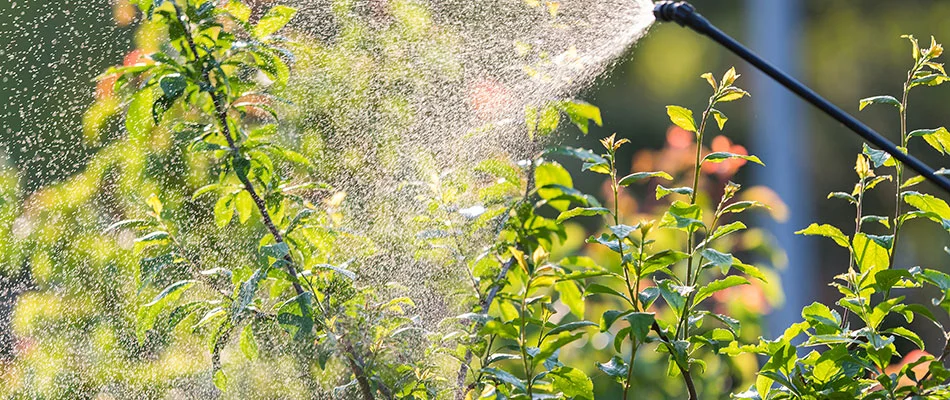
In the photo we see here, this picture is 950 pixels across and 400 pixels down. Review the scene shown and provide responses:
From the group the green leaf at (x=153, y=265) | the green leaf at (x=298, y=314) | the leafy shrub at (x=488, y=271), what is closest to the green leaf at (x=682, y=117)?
the leafy shrub at (x=488, y=271)

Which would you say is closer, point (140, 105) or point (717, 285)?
point (717, 285)

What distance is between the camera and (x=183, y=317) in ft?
3.39

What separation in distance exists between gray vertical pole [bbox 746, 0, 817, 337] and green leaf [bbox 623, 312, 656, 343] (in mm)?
2796

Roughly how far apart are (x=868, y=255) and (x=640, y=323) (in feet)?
0.92

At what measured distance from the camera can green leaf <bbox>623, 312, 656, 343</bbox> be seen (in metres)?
0.84

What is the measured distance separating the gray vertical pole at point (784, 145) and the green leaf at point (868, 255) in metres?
2.61

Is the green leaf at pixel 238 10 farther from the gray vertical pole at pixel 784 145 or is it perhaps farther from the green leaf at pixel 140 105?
the gray vertical pole at pixel 784 145

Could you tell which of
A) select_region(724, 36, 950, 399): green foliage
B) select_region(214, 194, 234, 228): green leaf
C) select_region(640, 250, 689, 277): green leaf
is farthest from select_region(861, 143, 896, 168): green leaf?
select_region(214, 194, 234, 228): green leaf

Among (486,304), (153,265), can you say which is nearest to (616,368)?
(486,304)

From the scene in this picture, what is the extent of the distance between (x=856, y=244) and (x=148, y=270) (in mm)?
715

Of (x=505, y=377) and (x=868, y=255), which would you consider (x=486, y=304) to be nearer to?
(x=505, y=377)

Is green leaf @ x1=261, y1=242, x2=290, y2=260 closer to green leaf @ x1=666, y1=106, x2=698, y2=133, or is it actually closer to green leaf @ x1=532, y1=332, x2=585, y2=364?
green leaf @ x1=532, y1=332, x2=585, y2=364

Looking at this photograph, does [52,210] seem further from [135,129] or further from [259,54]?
[259,54]

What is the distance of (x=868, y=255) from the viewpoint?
3.21 feet
